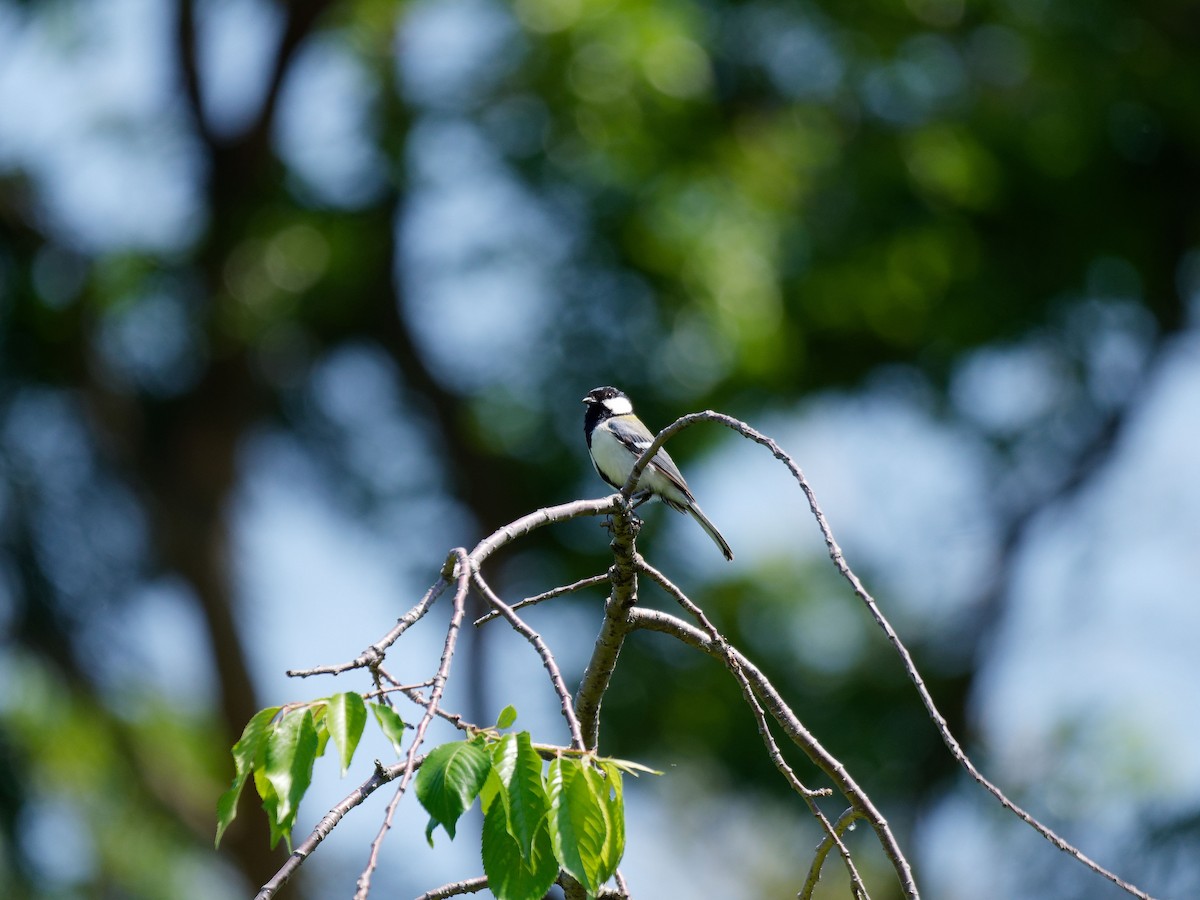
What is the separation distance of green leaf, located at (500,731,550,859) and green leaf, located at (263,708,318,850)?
0.83 ft

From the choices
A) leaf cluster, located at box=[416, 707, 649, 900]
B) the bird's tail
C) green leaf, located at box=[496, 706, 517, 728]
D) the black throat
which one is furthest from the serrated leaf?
the black throat

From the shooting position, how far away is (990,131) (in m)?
9.91

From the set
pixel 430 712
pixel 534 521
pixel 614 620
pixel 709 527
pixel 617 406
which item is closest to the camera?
pixel 430 712

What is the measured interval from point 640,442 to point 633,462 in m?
0.22

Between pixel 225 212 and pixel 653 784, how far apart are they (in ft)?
20.8

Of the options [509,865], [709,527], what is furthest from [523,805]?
[709,527]

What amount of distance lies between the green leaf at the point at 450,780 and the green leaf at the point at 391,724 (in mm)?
47

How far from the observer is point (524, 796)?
5.73 feet

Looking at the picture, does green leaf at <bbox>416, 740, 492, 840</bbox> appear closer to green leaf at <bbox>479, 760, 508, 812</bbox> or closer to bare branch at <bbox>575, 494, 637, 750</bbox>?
green leaf at <bbox>479, 760, 508, 812</bbox>

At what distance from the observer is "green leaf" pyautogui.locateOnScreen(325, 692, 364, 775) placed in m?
1.71

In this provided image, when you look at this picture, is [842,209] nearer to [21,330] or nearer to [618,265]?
[618,265]

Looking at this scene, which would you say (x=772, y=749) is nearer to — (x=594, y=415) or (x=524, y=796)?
(x=524, y=796)

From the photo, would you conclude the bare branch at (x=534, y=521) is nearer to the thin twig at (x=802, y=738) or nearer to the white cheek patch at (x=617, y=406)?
the thin twig at (x=802, y=738)

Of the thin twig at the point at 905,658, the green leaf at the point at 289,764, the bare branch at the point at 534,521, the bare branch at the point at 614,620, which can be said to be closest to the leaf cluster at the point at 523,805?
the green leaf at the point at 289,764
